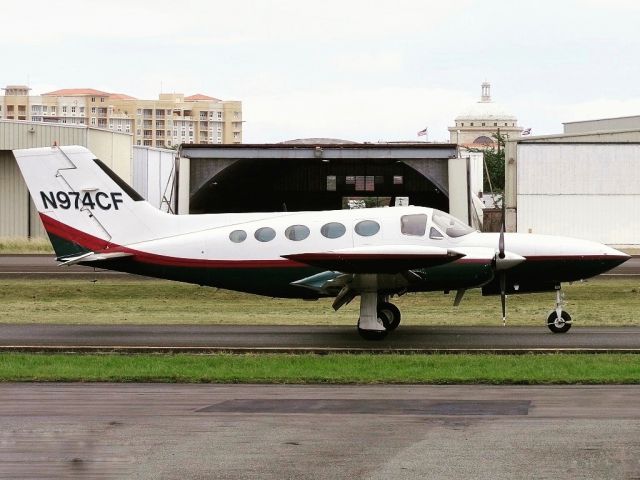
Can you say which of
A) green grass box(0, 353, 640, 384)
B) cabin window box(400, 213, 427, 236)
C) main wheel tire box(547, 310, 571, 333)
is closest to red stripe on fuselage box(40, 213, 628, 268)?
main wheel tire box(547, 310, 571, 333)

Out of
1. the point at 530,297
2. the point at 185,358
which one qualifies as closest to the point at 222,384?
the point at 185,358

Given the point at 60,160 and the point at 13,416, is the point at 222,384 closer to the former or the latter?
the point at 13,416

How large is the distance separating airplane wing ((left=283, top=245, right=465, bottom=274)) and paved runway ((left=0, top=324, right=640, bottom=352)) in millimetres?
1548

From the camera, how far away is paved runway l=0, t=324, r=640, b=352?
21812 mm

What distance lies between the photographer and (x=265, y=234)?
24.5 m

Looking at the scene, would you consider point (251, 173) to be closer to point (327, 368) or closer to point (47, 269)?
point (47, 269)

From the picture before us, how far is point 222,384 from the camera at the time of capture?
17516 millimetres

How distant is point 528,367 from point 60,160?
1210 centimetres

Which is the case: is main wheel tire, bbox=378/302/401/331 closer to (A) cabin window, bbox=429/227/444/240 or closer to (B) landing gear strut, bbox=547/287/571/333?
(A) cabin window, bbox=429/227/444/240

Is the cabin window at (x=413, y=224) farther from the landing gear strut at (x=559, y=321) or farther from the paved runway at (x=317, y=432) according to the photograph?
the paved runway at (x=317, y=432)

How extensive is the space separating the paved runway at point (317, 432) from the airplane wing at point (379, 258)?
548 centimetres

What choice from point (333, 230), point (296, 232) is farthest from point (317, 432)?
point (296, 232)

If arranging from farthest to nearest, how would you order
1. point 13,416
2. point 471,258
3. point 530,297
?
point 530,297 < point 471,258 < point 13,416

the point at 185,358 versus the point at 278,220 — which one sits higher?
the point at 278,220
